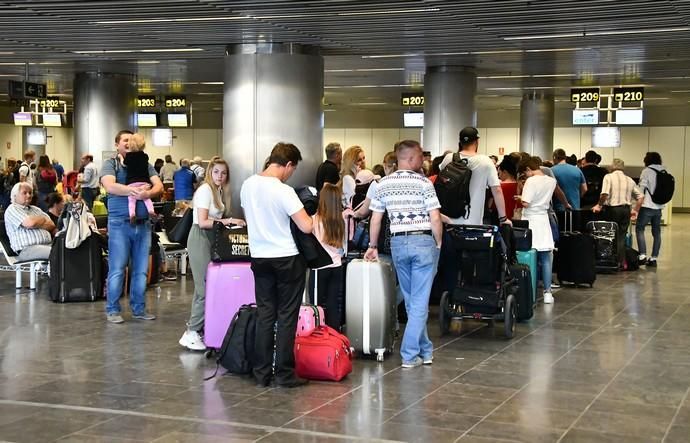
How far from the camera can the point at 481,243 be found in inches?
342

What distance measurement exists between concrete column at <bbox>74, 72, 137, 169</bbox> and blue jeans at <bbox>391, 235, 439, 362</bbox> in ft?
49.8

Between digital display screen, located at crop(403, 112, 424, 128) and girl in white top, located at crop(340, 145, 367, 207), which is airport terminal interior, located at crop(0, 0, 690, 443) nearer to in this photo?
digital display screen, located at crop(403, 112, 424, 128)

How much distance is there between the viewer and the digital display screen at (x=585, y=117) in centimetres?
2520

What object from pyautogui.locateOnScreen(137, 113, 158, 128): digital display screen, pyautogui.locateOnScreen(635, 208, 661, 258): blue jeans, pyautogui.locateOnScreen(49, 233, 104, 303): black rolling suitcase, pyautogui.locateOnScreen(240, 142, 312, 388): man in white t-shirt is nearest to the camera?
pyautogui.locateOnScreen(240, 142, 312, 388): man in white t-shirt

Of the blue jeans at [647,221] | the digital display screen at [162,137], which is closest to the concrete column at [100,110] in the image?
the digital display screen at [162,137]

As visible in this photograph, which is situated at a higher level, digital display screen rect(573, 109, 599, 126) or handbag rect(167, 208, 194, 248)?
digital display screen rect(573, 109, 599, 126)

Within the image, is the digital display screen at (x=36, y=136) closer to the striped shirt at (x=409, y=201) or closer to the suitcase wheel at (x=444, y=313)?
the suitcase wheel at (x=444, y=313)

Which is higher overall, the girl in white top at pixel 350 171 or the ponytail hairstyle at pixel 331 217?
the girl in white top at pixel 350 171

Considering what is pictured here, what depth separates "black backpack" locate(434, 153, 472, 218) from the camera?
29.0 ft

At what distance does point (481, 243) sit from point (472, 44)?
20.2 ft

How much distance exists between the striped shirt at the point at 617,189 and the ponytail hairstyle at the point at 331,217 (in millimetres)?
8523

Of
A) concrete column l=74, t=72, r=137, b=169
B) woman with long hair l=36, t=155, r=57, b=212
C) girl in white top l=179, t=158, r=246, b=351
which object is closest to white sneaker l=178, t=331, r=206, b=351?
girl in white top l=179, t=158, r=246, b=351

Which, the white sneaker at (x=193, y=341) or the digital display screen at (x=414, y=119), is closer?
the white sneaker at (x=193, y=341)

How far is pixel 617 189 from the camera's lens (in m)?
14.7
